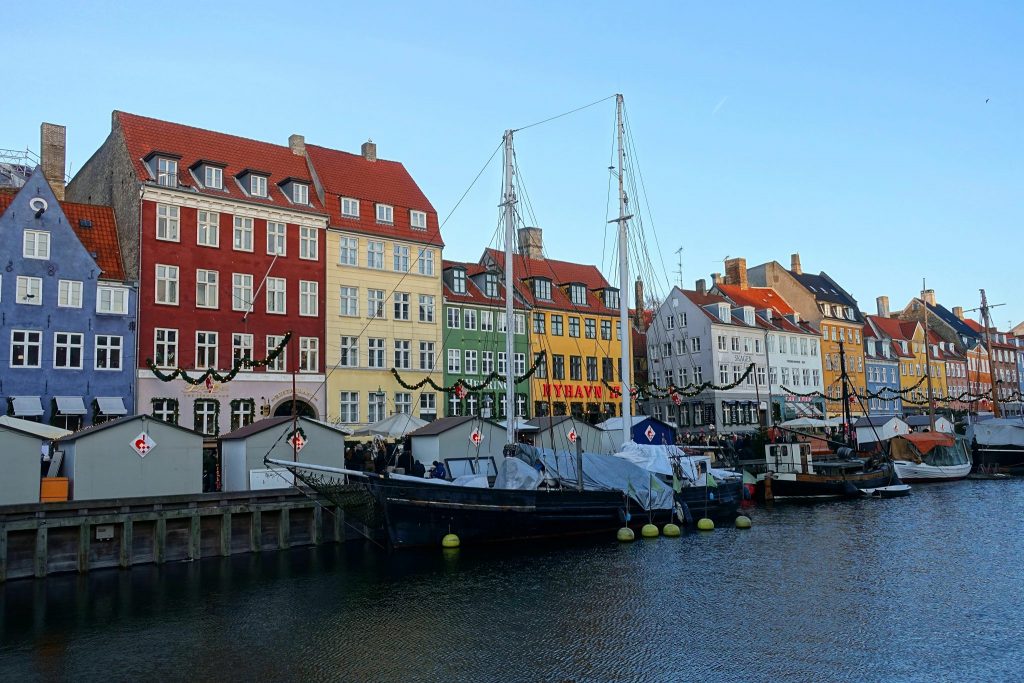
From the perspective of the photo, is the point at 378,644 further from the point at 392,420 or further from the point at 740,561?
the point at 392,420

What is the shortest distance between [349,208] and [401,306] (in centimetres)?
643

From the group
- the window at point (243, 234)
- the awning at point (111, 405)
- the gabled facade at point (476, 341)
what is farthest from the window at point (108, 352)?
the gabled facade at point (476, 341)

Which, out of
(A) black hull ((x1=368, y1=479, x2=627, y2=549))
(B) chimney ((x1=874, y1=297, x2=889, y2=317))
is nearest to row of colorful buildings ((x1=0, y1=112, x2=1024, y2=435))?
(A) black hull ((x1=368, y1=479, x2=627, y2=549))

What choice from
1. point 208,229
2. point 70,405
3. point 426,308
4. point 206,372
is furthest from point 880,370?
point 70,405

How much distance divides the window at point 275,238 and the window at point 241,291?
76.7 inches

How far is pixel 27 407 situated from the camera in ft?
124

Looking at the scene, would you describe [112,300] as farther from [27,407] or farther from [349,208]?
[349,208]

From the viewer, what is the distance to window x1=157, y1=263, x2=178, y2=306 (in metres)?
42.7

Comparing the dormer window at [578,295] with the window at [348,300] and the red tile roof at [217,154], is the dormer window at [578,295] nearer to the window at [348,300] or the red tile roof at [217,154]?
the window at [348,300]

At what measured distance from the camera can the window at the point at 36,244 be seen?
130ft

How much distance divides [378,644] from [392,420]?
23.9m

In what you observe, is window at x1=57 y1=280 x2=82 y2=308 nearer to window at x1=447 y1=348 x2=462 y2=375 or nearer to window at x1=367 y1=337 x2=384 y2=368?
window at x1=367 y1=337 x2=384 y2=368

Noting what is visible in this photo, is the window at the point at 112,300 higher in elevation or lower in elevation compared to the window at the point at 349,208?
lower

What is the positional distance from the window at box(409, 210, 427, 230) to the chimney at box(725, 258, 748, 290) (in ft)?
124
